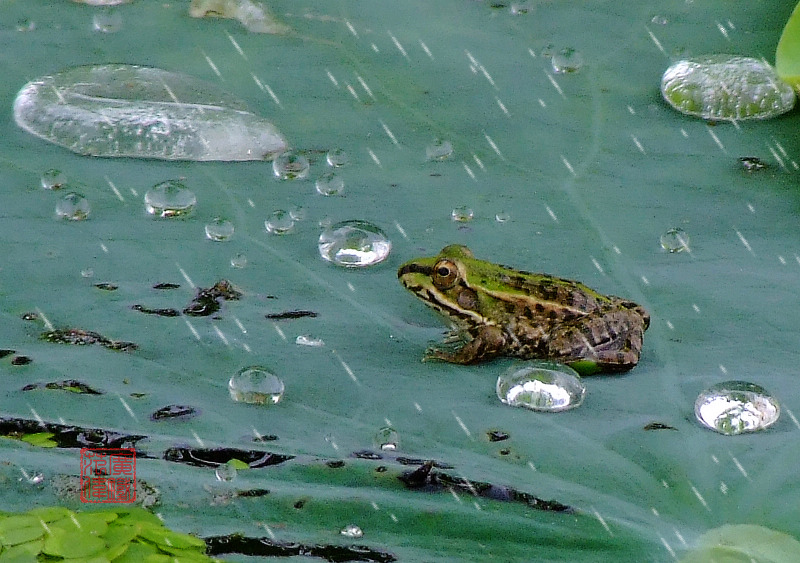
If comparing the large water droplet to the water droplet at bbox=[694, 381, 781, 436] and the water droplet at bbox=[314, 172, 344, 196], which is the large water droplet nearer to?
the water droplet at bbox=[314, 172, 344, 196]

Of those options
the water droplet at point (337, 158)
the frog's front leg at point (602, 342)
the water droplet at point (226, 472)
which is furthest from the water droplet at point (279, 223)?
the water droplet at point (226, 472)

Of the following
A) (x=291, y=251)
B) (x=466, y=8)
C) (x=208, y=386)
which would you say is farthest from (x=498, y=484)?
(x=466, y=8)

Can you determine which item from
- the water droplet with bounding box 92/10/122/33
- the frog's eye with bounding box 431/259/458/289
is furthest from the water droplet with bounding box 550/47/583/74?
the water droplet with bounding box 92/10/122/33

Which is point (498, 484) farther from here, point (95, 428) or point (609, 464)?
point (95, 428)

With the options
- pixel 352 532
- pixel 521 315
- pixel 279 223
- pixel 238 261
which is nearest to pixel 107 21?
pixel 279 223

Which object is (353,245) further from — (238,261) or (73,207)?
(73,207)

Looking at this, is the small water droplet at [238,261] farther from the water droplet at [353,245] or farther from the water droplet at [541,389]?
the water droplet at [541,389]
